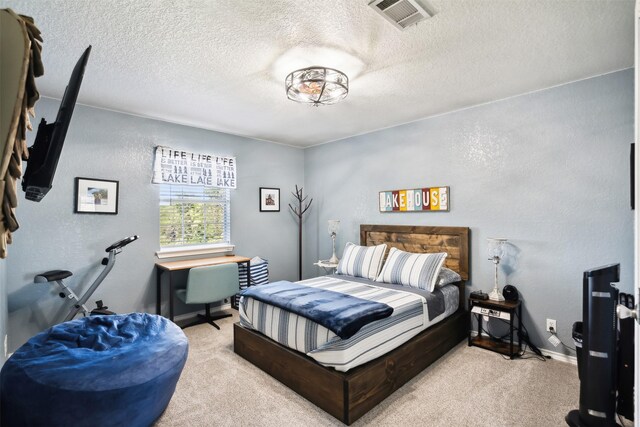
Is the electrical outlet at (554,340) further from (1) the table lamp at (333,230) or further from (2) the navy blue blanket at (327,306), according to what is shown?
(1) the table lamp at (333,230)

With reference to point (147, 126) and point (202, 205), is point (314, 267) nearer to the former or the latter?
point (202, 205)

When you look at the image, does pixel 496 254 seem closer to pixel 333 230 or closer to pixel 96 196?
pixel 333 230

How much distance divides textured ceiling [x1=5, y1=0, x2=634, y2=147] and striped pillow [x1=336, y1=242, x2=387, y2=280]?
1.72 m

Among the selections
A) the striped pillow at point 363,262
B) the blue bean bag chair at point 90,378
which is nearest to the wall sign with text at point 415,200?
the striped pillow at point 363,262

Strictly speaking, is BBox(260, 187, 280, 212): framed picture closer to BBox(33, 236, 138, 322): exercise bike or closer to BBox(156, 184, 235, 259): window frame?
BBox(156, 184, 235, 259): window frame

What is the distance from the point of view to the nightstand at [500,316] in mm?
2920

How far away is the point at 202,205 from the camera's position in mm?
4367

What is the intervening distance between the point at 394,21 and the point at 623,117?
2.22 m

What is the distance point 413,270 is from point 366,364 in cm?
137

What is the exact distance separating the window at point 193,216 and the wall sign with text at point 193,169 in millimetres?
121

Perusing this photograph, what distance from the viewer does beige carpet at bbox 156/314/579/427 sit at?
2.09 m

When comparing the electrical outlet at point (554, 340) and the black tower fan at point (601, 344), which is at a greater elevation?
the black tower fan at point (601, 344)

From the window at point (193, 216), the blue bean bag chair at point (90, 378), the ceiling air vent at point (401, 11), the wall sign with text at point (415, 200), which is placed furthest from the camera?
the window at point (193, 216)

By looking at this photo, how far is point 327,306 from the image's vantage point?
8.11 feet
